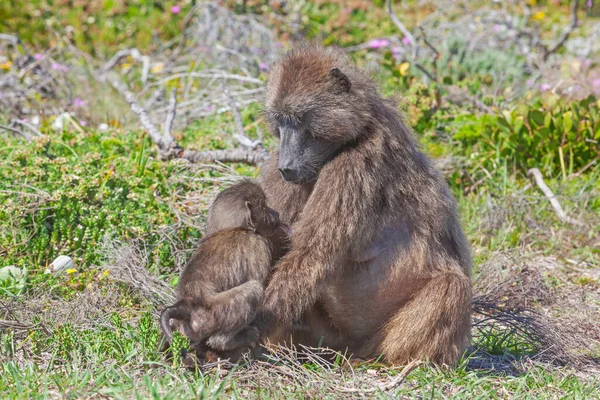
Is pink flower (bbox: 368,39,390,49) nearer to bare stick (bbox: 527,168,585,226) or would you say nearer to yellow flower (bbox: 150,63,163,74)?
yellow flower (bbox: 150,63,163,74)

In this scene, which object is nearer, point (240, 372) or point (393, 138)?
point (240, 372)

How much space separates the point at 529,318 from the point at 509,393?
1.02 meters

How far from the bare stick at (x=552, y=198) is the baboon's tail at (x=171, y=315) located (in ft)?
12.1

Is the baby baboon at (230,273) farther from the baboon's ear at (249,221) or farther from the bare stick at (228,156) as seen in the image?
the bare stick at (228,156)

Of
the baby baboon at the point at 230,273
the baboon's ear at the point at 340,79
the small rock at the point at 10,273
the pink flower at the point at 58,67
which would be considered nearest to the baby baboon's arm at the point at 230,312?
the baby baboon at the point at 230,273

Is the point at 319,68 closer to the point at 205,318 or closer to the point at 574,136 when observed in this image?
the point at 205,318

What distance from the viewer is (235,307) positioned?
3.40 m

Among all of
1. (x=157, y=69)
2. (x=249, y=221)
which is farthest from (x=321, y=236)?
(x=157, y=69)

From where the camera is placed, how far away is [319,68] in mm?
3938

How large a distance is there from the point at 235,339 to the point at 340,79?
1321 millimetres

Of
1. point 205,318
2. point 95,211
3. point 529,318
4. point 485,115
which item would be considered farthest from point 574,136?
point 205,318

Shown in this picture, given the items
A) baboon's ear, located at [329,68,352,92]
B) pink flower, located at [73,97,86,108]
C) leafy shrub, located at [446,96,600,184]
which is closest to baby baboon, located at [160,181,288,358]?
baboon's ear, located at [329,68,352,92]

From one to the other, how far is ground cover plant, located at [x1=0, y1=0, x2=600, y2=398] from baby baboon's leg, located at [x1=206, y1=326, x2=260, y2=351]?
0.34 ft

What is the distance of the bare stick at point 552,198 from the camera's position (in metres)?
6.25
